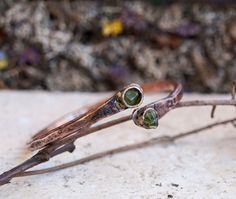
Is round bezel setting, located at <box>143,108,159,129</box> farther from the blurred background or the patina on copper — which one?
the blurred background

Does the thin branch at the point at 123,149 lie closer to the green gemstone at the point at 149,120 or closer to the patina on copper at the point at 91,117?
the patina on copper at the point at 91,117

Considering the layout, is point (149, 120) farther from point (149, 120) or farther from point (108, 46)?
point (108, 46)

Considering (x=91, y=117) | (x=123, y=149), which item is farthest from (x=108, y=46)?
(x=91, y=117)

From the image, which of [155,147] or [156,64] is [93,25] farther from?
[155,147]

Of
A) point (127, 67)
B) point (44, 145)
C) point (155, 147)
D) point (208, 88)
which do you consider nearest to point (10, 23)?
point (127, 67)

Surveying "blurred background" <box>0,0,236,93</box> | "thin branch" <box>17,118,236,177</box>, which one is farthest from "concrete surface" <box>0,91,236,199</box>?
"blurred background" <box>0,0,236,93</box>

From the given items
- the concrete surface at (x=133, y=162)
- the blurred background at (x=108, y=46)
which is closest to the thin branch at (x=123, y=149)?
the concrete surface at (x=133, y=162)
